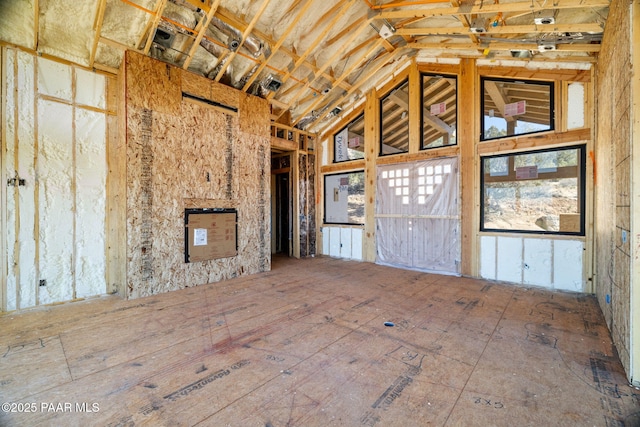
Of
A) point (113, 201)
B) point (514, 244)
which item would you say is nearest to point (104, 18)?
point (113, 201)

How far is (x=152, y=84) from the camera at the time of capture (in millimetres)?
4434

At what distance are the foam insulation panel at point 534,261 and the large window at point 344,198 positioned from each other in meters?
3.02

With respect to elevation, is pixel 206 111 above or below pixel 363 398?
above

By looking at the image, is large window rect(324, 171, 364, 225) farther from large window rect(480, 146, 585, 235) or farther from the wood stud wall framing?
large window rect(480, 146, 585, 235)

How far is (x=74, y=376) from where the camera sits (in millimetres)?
2229

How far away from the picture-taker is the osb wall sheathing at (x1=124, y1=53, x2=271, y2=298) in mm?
4285

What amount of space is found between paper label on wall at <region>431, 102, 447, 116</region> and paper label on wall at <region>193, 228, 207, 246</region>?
5.37m

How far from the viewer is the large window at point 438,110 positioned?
5.85 m

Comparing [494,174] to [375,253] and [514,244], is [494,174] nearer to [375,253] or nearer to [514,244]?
[514,244]

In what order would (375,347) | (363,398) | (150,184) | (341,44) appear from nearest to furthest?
(363,398) < (375,347) < (150,184) < (341,44)

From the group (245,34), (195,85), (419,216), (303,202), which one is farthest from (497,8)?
(303,202)

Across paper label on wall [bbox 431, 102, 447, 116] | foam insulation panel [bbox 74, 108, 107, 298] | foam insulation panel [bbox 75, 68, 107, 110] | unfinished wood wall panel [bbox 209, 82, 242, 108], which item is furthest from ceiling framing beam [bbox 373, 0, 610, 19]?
foam insulation panel [bbox 74, 108, 107, 298]

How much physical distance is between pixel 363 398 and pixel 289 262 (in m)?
5.24

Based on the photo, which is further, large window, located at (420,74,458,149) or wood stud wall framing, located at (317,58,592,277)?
large window, located at (420,74,458,149)
